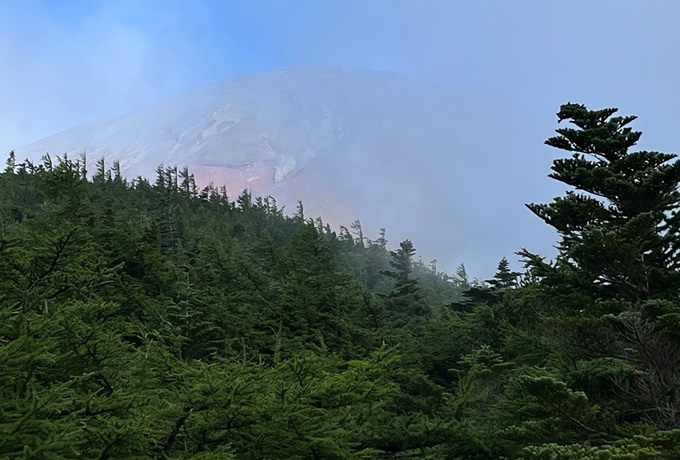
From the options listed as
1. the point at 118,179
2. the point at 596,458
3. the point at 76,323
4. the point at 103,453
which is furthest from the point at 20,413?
the point at 118,179

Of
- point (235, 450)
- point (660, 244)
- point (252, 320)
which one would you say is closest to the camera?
point (235, 450)

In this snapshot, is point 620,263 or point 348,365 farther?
point 348,365

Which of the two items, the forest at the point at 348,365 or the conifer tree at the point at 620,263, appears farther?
the conifer tree at the point at 620,263

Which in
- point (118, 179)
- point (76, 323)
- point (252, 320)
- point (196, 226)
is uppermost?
point (118, 179)

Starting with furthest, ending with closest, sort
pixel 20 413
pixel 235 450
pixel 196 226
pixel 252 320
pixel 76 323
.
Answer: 1. pixel 196 226
2. pixel 252 320
3. pixel 235 450
4. pixel 76 323
5. pixel 20 413

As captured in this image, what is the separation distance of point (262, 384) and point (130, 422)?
5.48 ft

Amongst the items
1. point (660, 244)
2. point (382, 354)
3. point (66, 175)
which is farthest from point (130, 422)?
point (66, 175)

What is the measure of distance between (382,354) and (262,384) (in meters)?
1.98

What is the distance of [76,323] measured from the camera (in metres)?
6.02

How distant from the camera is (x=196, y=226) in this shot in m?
62.5

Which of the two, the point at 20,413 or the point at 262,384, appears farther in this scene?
the point at 262,384

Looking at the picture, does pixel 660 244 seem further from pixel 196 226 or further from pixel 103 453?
pixel 196 226

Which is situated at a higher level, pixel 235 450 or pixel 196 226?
pixel 196 226

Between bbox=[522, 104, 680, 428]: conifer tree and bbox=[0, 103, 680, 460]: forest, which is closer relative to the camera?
bbox=[0, 103, 680, 460]: forest
